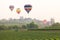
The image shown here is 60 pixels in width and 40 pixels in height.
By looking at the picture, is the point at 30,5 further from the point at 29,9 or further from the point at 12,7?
the point at 12,7

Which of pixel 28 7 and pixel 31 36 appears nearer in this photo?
pixel 31 36

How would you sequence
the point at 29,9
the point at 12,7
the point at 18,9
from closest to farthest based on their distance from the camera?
the point at 29,9 → the point at 12,7 → the point at 18,9

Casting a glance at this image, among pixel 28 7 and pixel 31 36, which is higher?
pixel 28 7

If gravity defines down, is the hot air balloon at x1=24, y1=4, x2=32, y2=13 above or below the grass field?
above

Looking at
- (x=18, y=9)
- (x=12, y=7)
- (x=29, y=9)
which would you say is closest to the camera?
(x=29, y=9)

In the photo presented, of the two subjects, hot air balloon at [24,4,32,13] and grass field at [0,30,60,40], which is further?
hot air balloon at [24,4,32,13]

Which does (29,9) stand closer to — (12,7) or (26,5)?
(26,5)

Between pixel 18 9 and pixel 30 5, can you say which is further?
pixel 18 9

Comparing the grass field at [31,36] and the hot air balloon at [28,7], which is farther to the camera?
the hot air balloon at [28,7]

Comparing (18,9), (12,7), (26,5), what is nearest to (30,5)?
(26,5)

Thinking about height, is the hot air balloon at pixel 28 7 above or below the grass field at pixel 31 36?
above
